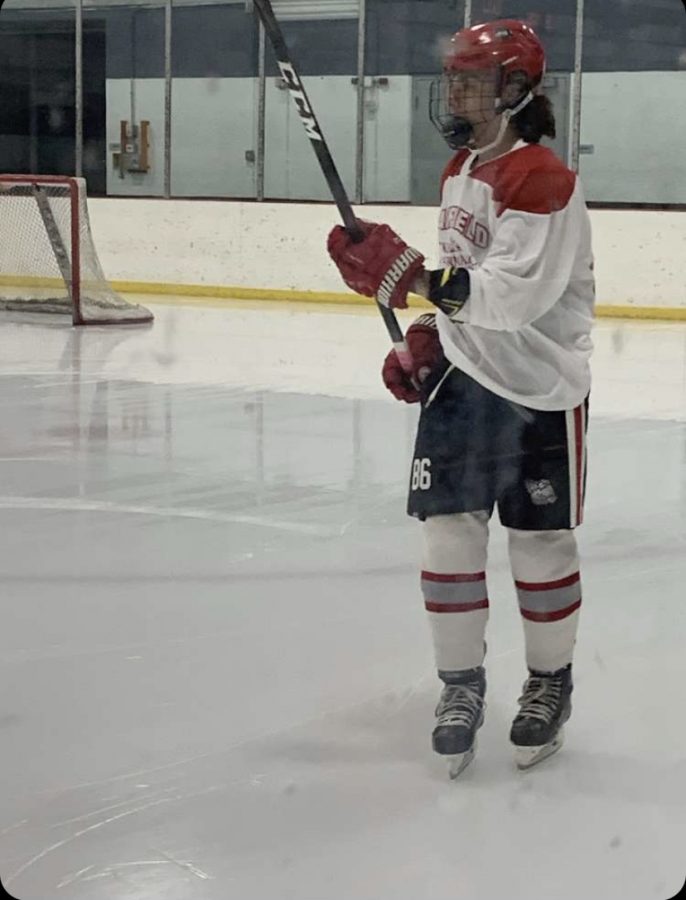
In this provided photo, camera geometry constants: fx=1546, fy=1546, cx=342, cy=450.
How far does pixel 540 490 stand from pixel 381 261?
289mm

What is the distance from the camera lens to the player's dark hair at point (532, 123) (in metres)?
1.50

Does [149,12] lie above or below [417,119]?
above

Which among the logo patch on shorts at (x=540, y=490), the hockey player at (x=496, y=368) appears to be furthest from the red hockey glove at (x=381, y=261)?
the logo patch on shorts at (x=540, y=490)

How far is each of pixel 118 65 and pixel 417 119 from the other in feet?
15.5

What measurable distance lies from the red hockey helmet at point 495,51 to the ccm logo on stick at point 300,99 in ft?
0.62

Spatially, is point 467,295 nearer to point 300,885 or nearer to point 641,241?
point 300,885

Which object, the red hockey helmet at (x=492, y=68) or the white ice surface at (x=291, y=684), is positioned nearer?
the white ice surface at (x=291, y=684)

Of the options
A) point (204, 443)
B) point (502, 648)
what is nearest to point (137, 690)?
point (502, 648)

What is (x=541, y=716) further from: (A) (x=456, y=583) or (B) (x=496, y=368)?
(B) (x=496, y=368)

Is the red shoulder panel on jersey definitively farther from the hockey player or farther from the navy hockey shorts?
the navy hockey shorts

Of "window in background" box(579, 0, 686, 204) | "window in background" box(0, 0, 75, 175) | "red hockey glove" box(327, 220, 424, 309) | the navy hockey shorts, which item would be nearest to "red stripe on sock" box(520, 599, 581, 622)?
the navy hockey shorts

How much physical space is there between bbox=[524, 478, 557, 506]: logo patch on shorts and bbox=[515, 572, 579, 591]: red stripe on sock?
111 millimetres

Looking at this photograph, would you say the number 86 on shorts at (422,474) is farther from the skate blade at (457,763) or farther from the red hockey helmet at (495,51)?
the red hockey helmet at (495,51)

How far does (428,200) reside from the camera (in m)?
1.91
